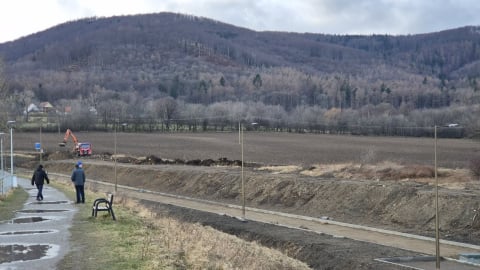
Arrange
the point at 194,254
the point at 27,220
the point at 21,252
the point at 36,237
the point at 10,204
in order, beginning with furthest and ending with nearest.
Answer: the point at 10,204
the point at 27,220
the point at 36,237
the point at 194,254
the point at 21,252

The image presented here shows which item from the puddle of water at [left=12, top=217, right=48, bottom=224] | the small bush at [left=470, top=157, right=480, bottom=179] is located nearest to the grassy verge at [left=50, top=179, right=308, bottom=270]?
the puddle of water at [left=12, top=217, right=48, bottom=224]

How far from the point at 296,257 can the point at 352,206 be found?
1058 centimetres

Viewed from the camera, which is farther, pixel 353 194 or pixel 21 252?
pixel 353 194

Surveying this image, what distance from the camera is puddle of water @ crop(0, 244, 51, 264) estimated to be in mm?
14102

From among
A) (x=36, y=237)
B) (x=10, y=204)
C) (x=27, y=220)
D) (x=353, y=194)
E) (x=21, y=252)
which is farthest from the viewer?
(x=353, y=194)

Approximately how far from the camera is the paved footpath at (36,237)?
13730mm

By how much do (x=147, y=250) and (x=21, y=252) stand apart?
9.70ft

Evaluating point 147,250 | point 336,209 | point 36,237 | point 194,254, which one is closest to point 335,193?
point 336,209

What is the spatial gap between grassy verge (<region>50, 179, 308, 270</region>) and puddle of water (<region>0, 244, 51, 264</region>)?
70 centimetres

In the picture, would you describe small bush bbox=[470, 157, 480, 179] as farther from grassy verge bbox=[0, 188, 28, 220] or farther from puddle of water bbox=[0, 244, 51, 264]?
puddle of water bbox=[0, 244, 51, 264]

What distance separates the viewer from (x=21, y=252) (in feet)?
49.1

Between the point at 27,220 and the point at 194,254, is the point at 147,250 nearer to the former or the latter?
the point at 194,254

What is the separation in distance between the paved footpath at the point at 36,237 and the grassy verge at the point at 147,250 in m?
0.35

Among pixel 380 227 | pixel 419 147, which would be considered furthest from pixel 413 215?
pixel 419 147
